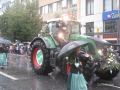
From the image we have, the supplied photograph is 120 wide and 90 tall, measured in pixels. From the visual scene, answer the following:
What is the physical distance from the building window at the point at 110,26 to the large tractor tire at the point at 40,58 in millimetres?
15871

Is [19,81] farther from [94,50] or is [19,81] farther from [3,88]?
[94,50]

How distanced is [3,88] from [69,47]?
11.9ft

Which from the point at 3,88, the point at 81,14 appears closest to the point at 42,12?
the point at 81,14

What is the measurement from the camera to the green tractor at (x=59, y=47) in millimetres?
8914

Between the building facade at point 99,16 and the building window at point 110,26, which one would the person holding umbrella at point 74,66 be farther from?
the building window at point 110,26

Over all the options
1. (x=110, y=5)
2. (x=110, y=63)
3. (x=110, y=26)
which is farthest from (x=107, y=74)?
(x=110, y=5)

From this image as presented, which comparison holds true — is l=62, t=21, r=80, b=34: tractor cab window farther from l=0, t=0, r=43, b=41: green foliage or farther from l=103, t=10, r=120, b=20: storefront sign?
l=0, t=0, r=43, b=41: green foliage

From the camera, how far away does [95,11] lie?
27156 mm

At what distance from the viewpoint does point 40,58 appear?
36.0ft

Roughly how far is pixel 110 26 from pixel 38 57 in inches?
644

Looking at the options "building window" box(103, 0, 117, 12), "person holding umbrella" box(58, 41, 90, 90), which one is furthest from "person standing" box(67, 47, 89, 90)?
"building window" box(103, 0, 117, 12)

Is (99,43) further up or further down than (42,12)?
further down

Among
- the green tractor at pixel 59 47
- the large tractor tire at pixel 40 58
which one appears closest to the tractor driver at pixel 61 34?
the green tractor at pixel 59 47

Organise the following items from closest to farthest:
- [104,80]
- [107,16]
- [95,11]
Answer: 1. [104,80]
2. [107,16]
3. [95,11]
